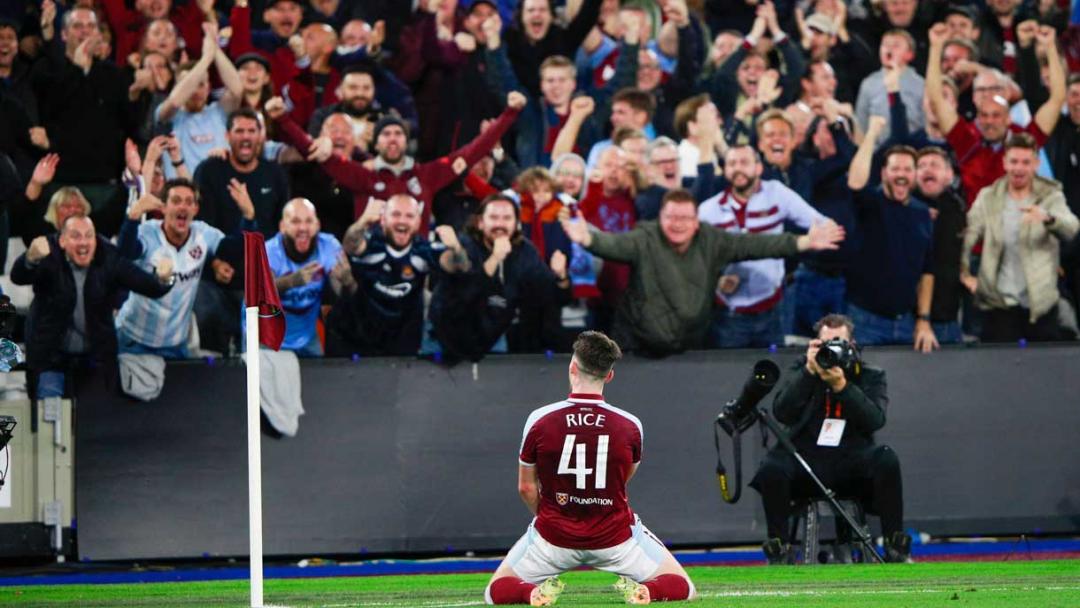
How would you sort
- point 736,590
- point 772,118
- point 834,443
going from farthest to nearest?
point 772,118
point 834,443
point 736,590

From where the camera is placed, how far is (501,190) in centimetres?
1495

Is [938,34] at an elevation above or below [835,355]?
above

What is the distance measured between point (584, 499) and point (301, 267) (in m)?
4.99

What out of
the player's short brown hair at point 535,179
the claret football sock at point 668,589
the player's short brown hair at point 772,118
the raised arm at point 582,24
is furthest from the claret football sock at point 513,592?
the raised arm at point 582,24

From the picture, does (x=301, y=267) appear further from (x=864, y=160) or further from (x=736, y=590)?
(x=864, y=160)

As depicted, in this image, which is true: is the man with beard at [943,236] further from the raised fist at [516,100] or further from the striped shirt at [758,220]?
the raised fist at [516,100]

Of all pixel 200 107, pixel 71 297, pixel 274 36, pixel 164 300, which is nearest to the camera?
pixel 71 297

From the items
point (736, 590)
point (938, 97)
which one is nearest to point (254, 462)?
point (736, 590)

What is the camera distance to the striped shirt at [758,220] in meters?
14.0

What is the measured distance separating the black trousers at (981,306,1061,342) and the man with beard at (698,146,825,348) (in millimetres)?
1766

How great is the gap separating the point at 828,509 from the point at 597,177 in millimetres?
3462

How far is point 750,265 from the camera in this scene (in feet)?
46.1

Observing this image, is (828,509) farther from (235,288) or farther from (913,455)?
(235,288)

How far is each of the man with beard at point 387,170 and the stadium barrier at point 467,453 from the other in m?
1.64
